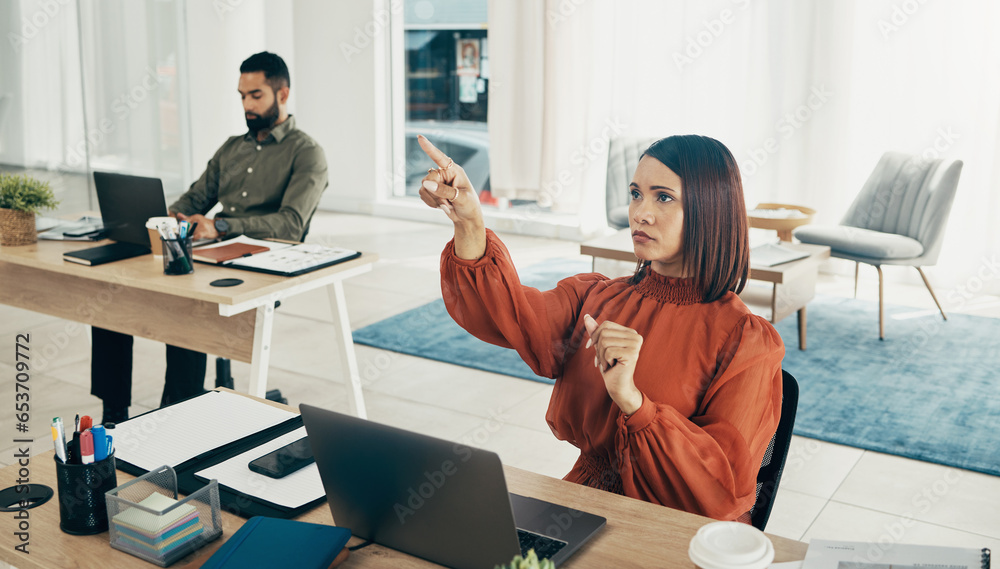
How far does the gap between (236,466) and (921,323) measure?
409cm

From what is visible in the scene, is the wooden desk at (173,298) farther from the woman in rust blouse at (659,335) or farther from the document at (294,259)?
the woman in rust blouse at (659,335)

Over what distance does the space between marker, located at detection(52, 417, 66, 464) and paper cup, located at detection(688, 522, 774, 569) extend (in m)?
0.85

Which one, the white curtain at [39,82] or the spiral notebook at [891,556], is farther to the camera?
the white curtain at [39,82]

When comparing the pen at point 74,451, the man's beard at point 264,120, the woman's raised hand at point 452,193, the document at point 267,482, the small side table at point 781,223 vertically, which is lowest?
the document at point 267,482

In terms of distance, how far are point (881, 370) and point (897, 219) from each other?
1249 millimetres

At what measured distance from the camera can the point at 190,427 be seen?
1.55m

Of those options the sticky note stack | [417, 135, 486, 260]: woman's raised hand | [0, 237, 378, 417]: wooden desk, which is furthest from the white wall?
the sticky note stack

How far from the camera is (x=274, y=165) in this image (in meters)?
3.31

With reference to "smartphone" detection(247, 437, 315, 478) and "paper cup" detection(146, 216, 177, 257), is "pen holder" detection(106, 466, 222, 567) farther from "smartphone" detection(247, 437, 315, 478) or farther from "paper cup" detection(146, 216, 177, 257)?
"paper cup" detection(146, 216, 177, 257)

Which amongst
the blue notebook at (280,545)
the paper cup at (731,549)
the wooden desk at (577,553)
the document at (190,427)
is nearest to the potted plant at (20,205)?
the document at (190,427)

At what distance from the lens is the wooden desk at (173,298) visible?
99.0 inches

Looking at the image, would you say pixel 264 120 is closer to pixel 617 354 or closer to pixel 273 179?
pixel 273 179

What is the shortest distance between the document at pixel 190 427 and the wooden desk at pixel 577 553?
171mm

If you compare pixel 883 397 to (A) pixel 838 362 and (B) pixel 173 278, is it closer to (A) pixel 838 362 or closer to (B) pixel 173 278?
(A) pixel 838 362
